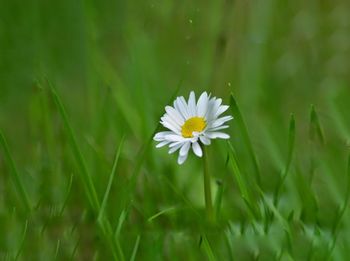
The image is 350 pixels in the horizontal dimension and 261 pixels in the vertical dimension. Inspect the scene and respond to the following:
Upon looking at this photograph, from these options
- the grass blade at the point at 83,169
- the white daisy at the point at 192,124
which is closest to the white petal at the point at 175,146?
the white daisy at the point at 192,124

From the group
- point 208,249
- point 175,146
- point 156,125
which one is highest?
point 156,125

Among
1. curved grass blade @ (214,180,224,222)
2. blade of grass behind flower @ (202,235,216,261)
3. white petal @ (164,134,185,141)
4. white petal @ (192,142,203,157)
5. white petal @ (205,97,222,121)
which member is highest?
white petal @ (205,97,222,121)

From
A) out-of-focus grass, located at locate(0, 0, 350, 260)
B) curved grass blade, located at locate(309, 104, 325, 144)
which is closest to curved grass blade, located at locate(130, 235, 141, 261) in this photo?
out-of-focus grass, located at locate(0, 0, 350, 260)

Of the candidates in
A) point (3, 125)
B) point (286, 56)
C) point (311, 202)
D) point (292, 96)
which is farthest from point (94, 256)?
point (286, 56)

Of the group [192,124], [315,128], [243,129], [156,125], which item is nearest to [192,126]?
[192,124]

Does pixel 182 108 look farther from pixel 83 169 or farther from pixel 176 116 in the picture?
pixel 83 169

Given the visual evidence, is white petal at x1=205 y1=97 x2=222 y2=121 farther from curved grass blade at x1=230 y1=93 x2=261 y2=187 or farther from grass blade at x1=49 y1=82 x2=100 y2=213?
grass blade at x1=49 y1=82 x2=100 y2=213
